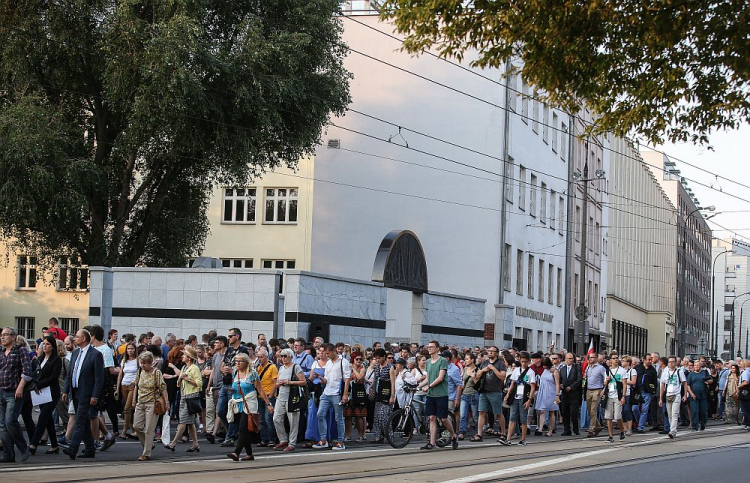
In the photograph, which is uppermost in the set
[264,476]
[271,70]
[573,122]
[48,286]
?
[573,122]

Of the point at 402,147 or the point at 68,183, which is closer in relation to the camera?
the point at 68,183

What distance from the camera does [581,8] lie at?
1238cm

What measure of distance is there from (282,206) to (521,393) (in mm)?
27169

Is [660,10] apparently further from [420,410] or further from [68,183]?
[68,183]

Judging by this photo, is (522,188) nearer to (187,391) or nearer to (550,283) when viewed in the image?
(550,283)

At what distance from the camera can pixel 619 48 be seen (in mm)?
13062

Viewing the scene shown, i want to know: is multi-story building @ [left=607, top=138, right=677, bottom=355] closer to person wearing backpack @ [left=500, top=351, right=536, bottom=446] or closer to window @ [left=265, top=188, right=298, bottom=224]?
window @ [left=265, top=188, right=298, bottom=224]

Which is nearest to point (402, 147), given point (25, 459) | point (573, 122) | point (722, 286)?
point (573, 122)

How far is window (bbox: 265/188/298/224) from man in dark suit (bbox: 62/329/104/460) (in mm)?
31633

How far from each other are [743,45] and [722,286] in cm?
15005

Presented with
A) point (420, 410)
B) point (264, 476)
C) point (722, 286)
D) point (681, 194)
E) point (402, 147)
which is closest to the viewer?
point (264, 476)

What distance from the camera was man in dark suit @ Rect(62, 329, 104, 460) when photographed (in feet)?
50.4

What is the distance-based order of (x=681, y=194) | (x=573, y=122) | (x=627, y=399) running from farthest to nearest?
(x=681, y=194), (x=573, y=122), (x=627, y=399)

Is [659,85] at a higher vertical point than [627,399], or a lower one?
higher
